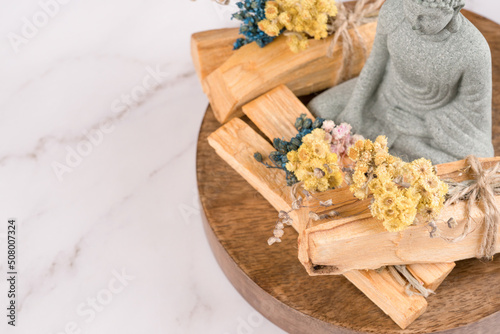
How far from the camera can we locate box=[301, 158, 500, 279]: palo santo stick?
1330 millimetres

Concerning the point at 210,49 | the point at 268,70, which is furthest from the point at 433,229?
the point at 210,49

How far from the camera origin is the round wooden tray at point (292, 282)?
1.45 meters

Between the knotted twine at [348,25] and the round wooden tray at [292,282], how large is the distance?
0.42 m

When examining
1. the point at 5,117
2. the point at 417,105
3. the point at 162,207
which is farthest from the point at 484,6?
the point at 5,117

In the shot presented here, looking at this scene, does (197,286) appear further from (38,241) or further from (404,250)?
(404,250)

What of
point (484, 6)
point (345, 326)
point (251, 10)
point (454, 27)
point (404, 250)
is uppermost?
point (251, 10)

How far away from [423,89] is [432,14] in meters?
0.26

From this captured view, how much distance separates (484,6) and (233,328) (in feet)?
4.98

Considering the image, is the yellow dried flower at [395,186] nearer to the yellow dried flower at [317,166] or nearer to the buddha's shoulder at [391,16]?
the yellow dried flower at [317,166]

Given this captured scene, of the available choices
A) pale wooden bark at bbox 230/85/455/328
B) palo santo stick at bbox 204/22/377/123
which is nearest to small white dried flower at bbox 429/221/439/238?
pale wooden bark at bbox 230/85/455/328

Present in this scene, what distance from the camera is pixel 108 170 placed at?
212 cm

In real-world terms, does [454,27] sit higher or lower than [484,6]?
higher

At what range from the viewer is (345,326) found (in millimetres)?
1461

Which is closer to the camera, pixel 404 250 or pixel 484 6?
pixel 404 250
